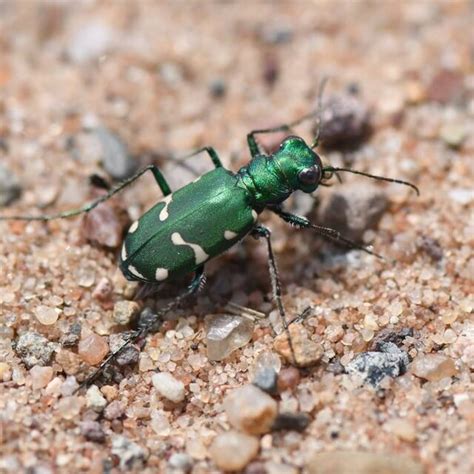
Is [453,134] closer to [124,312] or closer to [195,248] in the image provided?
[195,248]

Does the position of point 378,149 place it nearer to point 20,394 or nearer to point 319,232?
point 319,232

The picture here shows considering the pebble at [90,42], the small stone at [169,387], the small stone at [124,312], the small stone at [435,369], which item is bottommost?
the small stone at [435,369]

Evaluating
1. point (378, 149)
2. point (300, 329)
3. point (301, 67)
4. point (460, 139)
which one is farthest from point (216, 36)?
point (300, 329)

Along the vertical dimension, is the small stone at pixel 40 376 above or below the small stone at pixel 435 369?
above

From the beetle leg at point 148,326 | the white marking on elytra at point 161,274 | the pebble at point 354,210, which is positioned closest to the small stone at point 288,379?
the beetle leg at point 148,326

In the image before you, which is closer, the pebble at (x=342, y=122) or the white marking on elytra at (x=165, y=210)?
the white marking on elytra at (x=165, y=210)

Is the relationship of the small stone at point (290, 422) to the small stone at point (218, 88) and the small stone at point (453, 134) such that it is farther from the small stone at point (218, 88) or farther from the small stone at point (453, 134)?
the small stone at point (218, 88)

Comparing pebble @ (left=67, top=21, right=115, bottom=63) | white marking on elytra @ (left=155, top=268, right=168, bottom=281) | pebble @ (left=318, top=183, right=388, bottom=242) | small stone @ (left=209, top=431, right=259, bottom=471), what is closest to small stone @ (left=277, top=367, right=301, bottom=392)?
small stone @ (left=209, top=431, right=259, bottom=471)

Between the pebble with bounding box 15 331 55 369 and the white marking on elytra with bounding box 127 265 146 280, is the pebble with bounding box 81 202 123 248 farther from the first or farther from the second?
the pebble with bounding box 15 331 55 369
